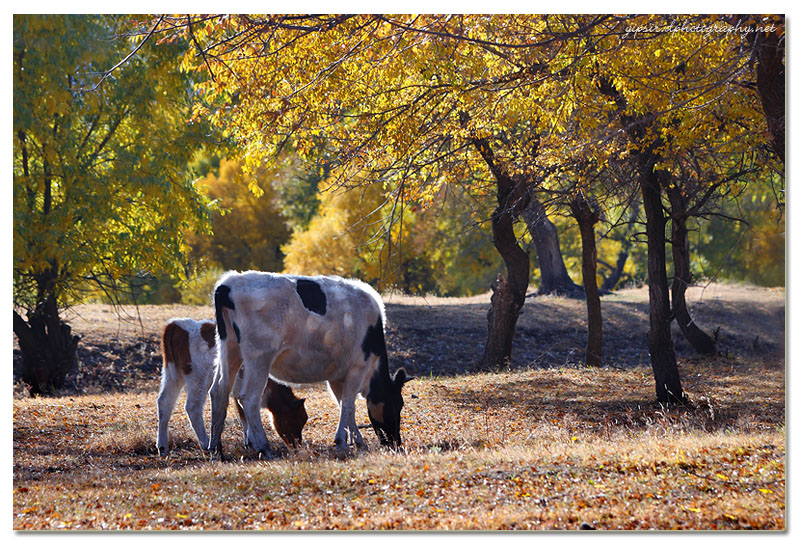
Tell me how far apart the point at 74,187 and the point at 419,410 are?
16.0 ft

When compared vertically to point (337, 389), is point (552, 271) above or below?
above

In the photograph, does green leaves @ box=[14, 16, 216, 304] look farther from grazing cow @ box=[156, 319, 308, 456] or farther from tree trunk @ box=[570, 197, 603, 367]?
tree trunk @ box=[570, 197, 603, 367]

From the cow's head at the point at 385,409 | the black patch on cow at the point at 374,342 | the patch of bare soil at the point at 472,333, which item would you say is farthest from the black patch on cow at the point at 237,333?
the patch of bare soil at the point at 472,333

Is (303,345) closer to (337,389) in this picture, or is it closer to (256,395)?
(256,395)

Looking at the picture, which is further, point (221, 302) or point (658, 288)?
point (658, 288)

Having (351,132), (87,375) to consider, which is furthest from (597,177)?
(87,375)

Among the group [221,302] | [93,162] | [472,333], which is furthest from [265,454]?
[472,333]

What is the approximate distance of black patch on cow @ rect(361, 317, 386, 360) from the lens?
7773 millimetres

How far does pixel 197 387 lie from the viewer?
8078 millimetres

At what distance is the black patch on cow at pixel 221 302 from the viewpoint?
717cm

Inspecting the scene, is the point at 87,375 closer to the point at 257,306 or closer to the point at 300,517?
the point at 257,306

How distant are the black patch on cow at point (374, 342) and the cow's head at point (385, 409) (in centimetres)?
30

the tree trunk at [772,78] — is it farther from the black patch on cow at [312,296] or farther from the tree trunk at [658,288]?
the black patch on cow at [312,296]

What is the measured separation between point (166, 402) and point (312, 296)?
6.48ft
